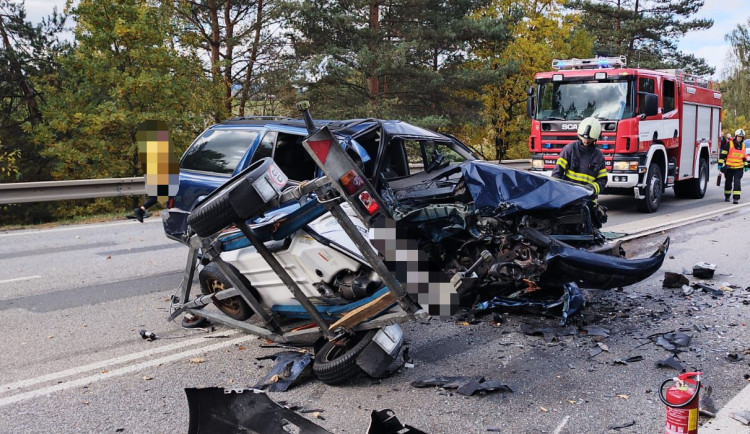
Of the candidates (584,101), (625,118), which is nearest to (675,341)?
(625,118)

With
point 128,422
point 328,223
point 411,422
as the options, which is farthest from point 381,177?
point 128,422

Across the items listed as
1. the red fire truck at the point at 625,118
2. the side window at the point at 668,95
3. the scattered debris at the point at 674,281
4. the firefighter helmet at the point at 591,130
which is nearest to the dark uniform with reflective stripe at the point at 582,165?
the firefighter helmet at the point at 591,130

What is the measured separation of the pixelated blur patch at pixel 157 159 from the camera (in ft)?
15.8

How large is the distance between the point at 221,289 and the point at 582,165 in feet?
13.7

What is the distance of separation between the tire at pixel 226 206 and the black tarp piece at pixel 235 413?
1047mm

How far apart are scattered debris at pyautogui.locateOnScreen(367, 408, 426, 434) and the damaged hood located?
2.34m

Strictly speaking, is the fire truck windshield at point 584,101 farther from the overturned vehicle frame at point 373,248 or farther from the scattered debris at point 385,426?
the scattered debris at point 385,426

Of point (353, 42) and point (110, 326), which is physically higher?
point (353, 42)

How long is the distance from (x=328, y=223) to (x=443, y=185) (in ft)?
5.02

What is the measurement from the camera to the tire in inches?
142

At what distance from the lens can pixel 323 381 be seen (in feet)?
13.0

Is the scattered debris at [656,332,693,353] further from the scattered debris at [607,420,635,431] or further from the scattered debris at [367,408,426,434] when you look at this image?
the scattered debris at [367,408,426,434]

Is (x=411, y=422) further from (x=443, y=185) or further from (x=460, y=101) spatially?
(x=460, y=101)

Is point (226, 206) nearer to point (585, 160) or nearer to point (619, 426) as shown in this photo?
point (619, 426)
